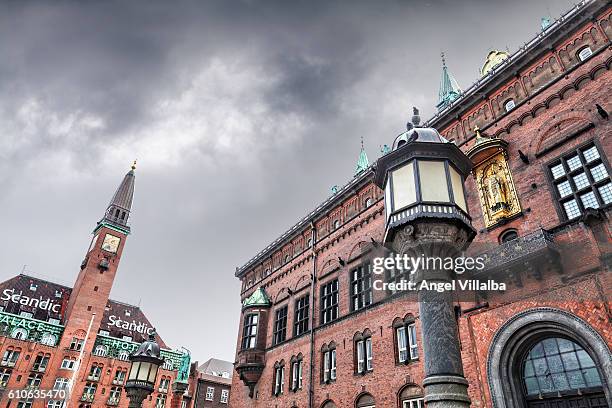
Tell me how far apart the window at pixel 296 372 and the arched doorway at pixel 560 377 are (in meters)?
13.5

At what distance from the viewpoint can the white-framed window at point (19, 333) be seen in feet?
161

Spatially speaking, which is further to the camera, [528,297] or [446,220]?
[528,297]

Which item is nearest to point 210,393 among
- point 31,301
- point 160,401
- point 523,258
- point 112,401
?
point 160,401

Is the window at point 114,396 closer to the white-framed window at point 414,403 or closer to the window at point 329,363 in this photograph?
the window at point 329,363

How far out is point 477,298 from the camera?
47.3 feet

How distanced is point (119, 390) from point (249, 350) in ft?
123

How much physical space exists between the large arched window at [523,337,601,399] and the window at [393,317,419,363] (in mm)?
4716

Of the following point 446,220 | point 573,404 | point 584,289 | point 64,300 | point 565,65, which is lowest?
point 573,404

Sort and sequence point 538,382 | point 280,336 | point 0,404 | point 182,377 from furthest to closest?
1. point 0,404
2. point 280,336
3. point 182,377
4. point 538,382

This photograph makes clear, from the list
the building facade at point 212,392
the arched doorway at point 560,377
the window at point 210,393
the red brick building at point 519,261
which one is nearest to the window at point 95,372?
the building facade at point 212,392

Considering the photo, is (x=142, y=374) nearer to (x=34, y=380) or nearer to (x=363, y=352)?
(x=363, y=352)

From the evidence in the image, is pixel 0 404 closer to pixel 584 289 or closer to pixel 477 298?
pixel 477 298

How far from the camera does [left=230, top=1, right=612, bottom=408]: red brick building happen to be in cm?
1198

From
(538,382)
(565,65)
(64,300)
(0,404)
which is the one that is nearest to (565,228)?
(538,382)
